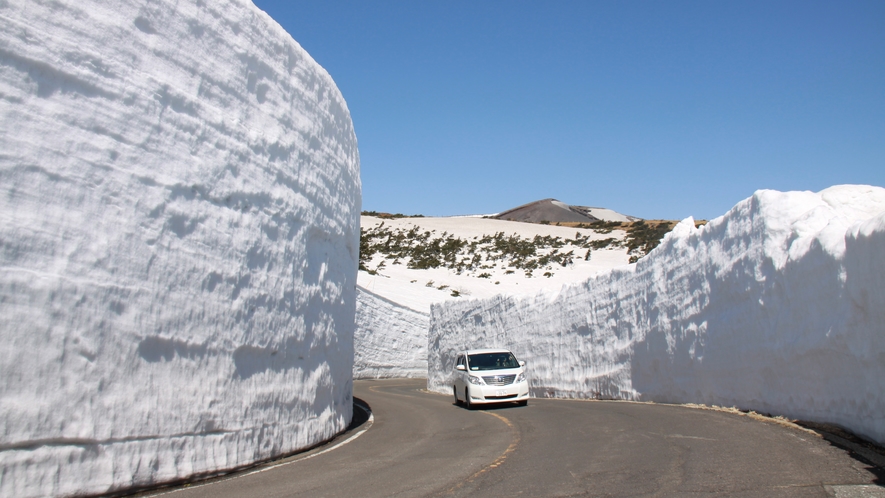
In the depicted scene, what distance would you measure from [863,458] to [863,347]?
1767 millimetres

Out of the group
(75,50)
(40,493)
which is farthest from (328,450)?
(75,50)

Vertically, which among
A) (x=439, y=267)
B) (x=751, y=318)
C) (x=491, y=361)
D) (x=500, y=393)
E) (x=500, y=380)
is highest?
(x=439, y=267)

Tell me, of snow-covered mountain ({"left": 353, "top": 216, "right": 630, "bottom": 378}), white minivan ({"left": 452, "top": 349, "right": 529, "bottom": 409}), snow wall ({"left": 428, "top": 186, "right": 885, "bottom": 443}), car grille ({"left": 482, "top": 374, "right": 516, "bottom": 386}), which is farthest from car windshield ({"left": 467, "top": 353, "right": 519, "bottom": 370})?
snow-covered mountain ({"left": 353, "top": 216, "right": 630, "bottom": 378})

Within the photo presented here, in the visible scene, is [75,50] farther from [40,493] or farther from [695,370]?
[695,370]

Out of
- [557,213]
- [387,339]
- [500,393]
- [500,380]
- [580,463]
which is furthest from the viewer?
[557,213]

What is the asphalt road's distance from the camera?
6.73m

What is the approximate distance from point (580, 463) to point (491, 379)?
858 cm

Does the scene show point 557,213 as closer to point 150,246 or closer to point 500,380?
point 500,380

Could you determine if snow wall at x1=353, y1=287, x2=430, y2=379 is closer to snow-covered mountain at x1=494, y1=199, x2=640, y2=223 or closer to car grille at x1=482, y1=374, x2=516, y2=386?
car grille at x1=482, y1=374, x2=516, y2=386

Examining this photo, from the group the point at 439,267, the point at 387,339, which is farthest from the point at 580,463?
the point at 439,267

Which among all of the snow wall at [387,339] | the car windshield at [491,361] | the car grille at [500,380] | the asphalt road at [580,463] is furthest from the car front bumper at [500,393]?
the snow wall at [387,339]

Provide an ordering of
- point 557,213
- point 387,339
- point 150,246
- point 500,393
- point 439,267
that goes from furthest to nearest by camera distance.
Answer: point 557,213 < point 439,267 < point 387,339 < point 500,393 < point 150,246

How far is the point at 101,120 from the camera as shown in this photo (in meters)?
6.98

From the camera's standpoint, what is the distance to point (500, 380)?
1659cm
